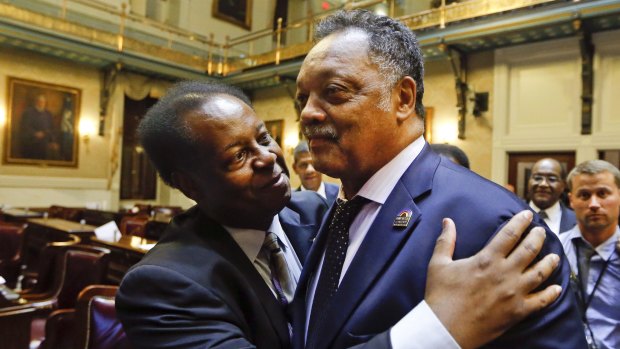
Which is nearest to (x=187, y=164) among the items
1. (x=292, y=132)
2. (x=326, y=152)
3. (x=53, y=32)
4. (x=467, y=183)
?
(x=326, y=152)

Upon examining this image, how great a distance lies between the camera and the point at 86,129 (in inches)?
469

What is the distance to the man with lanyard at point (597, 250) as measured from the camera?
2.55m

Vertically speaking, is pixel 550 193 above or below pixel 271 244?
above

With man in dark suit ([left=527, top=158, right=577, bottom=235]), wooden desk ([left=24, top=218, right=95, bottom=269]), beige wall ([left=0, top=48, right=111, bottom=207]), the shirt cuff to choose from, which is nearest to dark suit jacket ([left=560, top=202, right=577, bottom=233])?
man in dark suit ([left=527, top=158, right=577, bottom=235])

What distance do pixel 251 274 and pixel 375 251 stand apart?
485mm

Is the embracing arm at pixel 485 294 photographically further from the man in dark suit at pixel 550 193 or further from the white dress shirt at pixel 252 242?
the man in dark suit at pixel 550 193

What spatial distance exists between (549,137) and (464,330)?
8.76m

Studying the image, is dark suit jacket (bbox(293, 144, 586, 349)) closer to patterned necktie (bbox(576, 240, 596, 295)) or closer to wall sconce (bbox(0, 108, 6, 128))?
patterned necktie (bbox(576, 240, 596, 295))

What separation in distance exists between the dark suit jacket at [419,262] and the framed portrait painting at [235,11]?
1429 cm

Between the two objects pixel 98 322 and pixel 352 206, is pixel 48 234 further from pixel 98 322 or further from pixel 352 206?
pixel 352 206

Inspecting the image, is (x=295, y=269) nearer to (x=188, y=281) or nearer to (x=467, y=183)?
(x=188, y=281)

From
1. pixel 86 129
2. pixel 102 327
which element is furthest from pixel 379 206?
pixel 86 129

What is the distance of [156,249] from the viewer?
1.40m

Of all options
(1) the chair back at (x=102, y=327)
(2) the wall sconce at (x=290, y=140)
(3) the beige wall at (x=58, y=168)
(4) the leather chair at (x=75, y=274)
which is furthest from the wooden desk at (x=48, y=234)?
(2) the wall sconce at (x=290, y=140)
